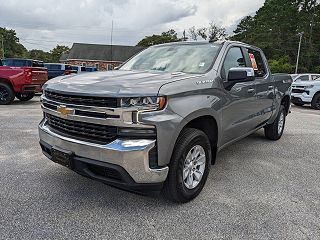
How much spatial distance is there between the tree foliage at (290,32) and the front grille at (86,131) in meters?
42.9

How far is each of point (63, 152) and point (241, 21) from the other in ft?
210

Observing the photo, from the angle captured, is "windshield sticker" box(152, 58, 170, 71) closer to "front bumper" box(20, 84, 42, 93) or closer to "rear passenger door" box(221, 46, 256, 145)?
"rear passenger door" box(221, 46, 256, 145)

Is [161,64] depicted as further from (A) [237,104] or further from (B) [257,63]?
(B) [257,63]

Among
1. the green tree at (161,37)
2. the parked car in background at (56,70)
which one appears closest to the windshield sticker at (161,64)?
the parked car in background at (56,70)

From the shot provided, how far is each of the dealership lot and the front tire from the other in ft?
0.52

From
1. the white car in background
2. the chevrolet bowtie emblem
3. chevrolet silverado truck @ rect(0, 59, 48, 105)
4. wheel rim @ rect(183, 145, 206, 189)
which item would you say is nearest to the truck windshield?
wheel rim @ rect(183, 145, 206, 189)

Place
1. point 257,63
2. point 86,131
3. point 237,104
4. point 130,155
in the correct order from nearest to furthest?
point 130,155 → point 86,131 → point 237,104 → point 257,63

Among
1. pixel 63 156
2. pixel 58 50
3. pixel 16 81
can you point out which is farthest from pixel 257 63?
pixel 58 50

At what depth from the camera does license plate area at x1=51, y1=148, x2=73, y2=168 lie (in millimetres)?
2881

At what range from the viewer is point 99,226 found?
271 centimetres

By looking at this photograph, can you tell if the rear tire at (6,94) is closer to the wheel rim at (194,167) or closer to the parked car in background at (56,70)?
the parked car in background at (56,70)

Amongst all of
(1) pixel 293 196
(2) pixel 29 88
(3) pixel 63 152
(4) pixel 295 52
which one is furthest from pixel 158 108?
(4) pixel 295 52

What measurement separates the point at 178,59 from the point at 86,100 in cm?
167

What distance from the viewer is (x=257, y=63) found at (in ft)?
16.6
